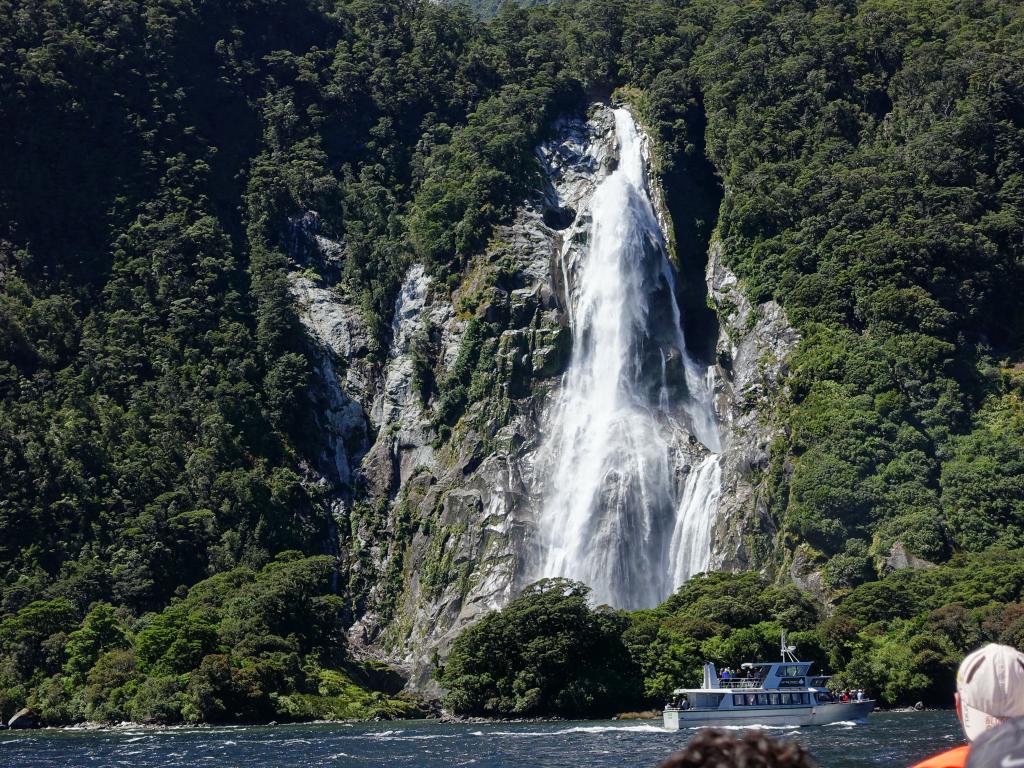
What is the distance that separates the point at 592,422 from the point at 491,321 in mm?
12905

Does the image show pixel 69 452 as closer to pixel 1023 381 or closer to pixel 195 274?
pixel 195 274

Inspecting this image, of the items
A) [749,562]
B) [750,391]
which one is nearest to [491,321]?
[750,391]

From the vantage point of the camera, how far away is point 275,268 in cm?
12325

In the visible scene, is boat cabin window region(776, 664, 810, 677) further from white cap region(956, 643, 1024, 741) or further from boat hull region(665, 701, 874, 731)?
white cap region(956, 643, 1024, 741)

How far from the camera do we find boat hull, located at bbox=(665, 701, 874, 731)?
5925 cm

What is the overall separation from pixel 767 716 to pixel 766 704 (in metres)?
0.72

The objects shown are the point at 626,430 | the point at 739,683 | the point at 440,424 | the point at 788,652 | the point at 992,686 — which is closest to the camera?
the point at 992,686

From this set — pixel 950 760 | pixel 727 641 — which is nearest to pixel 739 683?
pixel 727 641

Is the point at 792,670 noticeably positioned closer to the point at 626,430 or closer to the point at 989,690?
the point at 626,430

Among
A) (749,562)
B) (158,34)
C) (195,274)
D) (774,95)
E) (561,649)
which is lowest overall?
(561,649)

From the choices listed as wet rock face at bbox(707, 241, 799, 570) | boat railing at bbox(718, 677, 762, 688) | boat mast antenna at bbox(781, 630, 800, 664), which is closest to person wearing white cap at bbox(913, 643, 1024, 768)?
boat railing at bbox(718, 677, 762, 688)

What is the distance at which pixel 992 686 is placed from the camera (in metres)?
5.81

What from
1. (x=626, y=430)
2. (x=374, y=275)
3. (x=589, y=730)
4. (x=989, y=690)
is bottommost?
(x=989, y=690)

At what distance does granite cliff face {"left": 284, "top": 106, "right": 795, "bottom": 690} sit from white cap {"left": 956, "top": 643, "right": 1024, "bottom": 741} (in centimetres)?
8682
